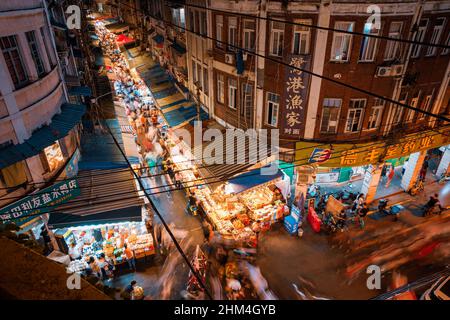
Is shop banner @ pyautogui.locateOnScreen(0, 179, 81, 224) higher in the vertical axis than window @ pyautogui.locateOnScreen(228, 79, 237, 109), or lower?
lower

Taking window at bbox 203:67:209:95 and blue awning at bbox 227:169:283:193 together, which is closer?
blue awning at bbox 227:169:283:193

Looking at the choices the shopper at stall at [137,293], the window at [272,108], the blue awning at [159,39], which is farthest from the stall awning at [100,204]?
the blue awning at [159,39]

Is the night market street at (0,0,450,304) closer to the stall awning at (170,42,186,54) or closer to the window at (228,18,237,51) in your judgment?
the window at (228,18,237,51)

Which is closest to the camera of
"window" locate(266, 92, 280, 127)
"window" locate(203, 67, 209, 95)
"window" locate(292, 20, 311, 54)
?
"window" locate(292, 20, 311, 54)

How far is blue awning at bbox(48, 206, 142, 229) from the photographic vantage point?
13.0m

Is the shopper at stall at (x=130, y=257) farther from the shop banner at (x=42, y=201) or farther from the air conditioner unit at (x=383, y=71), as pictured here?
the air conditioner unit at (x=383, y=71)

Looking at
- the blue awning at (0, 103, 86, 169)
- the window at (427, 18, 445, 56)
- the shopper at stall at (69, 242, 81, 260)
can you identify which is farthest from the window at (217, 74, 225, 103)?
the shopper at stall at (69, 242, 81, 260)

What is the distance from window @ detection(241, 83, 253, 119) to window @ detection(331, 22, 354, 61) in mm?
4662

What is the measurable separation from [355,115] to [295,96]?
142 inches

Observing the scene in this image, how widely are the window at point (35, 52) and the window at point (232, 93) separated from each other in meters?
9.77

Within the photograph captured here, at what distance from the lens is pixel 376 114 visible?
16.0m

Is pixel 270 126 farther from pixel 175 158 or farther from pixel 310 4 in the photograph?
pixel 175 158

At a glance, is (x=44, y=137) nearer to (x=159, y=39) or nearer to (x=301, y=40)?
(x=301, y=40)

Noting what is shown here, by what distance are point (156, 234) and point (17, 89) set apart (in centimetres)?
1005
